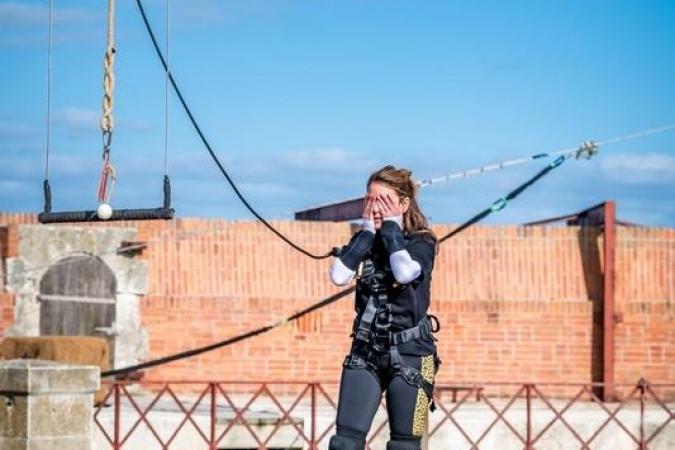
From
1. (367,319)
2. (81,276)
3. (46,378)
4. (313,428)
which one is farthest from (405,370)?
(81,276)

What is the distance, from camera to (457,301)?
21250mm

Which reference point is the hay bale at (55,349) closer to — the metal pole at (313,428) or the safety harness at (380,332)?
the metal pole at (313,428)

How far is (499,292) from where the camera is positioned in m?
21.5

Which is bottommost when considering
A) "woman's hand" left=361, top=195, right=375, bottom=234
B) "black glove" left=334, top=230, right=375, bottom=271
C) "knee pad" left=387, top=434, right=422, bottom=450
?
"knee pad" left=387, top=434, right=422, bottom=450

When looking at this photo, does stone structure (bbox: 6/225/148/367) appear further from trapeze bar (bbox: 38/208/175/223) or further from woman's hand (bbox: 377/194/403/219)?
woman's hand (bbox: 377/194/403/219)

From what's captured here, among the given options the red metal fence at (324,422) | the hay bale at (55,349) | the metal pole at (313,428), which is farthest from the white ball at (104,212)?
the hay bale at (55,349)

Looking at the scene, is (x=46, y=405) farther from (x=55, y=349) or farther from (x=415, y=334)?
(x=55, y=349)

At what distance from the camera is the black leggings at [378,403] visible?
7781mm

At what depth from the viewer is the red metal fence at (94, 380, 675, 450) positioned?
50.4ft

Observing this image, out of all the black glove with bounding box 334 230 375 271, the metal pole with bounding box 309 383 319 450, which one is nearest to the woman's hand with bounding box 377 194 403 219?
the black glove with bounding box 334 230 375 271

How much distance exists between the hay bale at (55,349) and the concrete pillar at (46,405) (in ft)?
23.1

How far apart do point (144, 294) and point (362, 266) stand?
41.9 feet

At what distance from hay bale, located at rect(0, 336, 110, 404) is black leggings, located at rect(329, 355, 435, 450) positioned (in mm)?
10378

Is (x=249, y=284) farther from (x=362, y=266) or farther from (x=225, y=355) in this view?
(x=362, y=266)
